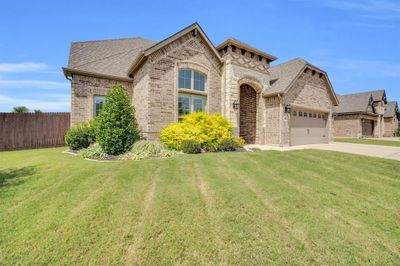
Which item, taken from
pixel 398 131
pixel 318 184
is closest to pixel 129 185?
pixel 318 184

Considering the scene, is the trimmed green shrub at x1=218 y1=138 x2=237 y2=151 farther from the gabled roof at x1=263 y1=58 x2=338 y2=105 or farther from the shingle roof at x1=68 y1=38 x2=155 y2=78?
the shingle roof at x1=68 y1=38 x2=155 y2=78

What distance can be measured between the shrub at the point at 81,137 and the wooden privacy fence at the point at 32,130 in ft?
10.3

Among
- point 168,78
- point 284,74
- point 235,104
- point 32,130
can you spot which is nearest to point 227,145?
point 235,104

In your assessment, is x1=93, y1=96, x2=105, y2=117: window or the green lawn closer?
the green lawn

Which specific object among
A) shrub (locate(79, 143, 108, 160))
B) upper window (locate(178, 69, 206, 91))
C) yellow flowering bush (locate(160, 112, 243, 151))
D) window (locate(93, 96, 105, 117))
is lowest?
shrub (locate(79, 143, 108, 160))

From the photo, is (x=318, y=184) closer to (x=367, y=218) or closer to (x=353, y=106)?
(x=367, y=218)

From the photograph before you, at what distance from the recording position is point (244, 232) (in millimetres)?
2992

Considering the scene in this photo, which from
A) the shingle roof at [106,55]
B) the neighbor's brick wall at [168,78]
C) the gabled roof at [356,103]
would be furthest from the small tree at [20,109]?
the gabled roof at [356,103]

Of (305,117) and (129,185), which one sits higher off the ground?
(305,117)

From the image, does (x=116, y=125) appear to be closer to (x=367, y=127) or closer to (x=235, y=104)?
(x=235, y=104)

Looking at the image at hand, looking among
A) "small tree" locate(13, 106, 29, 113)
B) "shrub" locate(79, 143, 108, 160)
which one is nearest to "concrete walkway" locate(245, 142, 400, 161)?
"shrub" locate(79, 143, 108, 160)

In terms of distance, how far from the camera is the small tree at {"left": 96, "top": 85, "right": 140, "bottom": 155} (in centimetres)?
866

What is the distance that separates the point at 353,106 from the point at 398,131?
11708mm

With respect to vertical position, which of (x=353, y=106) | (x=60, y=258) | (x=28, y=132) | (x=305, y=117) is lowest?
(x=60, y=258)
